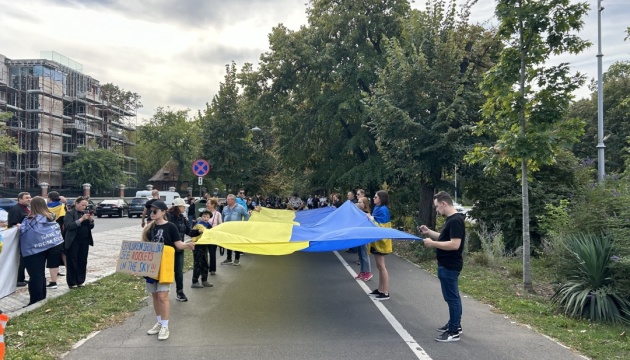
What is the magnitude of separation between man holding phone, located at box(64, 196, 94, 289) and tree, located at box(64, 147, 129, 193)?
176 ft

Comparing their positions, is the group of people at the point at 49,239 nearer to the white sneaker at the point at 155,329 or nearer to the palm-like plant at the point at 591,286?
the white sneaker at the point at 155,329

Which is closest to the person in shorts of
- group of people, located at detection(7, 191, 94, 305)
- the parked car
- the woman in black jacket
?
the woman in black jacket

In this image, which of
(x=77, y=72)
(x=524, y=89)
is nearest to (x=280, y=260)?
(x=524, y=89)

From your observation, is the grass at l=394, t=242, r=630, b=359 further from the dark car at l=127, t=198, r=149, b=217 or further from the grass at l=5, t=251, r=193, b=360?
the dark car at l=127, t=198, r=149, b=217

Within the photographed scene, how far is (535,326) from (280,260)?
26.1 ft

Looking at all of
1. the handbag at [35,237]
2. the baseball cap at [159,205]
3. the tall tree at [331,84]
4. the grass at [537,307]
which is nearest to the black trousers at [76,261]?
the handbag at [35,237]

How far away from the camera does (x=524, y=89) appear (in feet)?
30.0

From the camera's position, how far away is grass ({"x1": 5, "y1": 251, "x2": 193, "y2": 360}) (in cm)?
544

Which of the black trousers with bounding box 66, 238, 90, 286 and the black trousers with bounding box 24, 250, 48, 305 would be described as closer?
the black trousers with bounding box 24, 250, 48, 305

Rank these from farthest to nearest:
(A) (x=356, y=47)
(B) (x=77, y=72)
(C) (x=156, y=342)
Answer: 1. (B) (x=77, y=72)
2. (A) (x=356, y=47)
3. (C) (x=156, y=342)

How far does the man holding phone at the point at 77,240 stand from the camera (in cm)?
850

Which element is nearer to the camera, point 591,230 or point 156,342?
point 156,342

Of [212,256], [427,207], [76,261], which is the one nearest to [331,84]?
[427,207]

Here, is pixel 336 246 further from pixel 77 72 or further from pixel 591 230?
pixel 77 72
